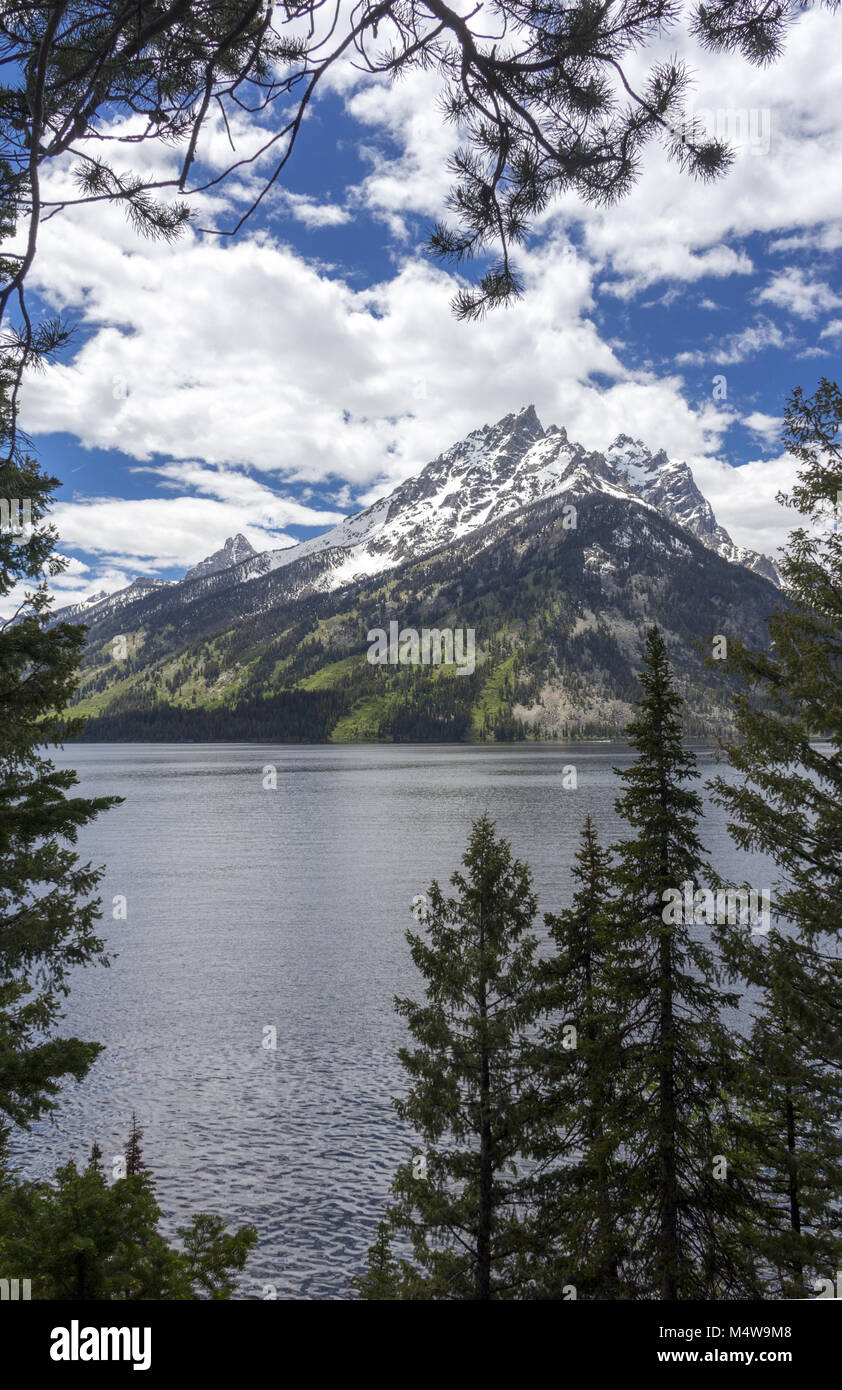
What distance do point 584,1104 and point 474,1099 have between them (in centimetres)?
276

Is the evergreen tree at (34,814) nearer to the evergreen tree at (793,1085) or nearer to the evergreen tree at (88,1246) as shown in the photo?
the evergreen tree at (88,1246)

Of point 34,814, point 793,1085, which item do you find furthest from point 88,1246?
point 793,1085

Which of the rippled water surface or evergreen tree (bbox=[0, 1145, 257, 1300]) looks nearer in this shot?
evergreen tree (bbox=[0, 1145, 257, 1300])

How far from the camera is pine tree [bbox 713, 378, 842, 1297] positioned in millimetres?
13633

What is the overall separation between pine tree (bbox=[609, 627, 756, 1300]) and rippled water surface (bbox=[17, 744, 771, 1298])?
42.8 feet

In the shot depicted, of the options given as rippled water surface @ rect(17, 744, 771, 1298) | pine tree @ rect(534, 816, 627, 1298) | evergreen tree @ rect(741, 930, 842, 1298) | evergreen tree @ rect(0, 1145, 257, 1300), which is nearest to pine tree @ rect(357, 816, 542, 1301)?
pine tree @ rect(534, 816, 627, 1298)

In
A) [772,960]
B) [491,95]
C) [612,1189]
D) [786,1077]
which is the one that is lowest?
[612,1189]

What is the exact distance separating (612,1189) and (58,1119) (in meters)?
26.9

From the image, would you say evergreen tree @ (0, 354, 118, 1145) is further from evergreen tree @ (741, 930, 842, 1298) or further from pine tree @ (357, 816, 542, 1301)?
evergreen tree @ (741, 930, 842, 1298)

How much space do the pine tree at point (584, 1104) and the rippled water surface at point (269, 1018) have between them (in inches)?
386
